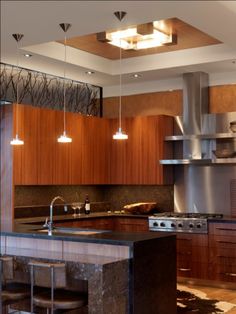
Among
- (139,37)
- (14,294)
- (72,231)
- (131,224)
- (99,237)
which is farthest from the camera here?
(131,224)

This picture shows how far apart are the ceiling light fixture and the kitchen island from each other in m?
2.56

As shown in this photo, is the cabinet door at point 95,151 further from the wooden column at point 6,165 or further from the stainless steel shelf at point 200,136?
the wooden column at point 6,165

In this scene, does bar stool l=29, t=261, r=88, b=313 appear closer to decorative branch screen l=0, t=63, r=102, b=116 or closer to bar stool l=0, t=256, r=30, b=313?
bar stool l=0, t=256, r=30, b=313

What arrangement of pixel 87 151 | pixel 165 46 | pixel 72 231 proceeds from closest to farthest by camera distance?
pixel 72 231 → pixel 165 46 → pixel 87 151

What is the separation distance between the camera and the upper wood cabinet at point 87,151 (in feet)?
23.8

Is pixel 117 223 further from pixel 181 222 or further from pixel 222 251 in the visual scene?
pixel 222 251

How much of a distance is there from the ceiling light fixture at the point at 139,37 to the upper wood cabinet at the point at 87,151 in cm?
152

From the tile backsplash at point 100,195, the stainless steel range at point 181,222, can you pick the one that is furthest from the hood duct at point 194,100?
the stainless steel range at point 181,222

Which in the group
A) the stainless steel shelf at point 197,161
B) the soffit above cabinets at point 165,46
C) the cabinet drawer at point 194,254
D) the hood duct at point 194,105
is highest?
the soffit above cabinets at point 165,46

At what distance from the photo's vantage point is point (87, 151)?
27.2 feet

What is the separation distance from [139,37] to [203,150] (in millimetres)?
2186

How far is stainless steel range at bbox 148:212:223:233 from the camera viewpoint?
7.30 meters

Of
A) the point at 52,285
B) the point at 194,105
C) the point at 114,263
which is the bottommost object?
the point at 52,285

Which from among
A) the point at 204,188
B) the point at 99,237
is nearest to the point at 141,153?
the point at 204,188
